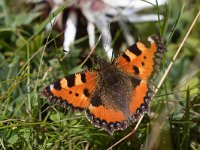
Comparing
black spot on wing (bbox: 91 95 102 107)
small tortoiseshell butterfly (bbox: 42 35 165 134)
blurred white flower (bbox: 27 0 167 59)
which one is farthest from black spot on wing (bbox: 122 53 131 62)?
blurred white flower (bbox: 27 0 167 59)

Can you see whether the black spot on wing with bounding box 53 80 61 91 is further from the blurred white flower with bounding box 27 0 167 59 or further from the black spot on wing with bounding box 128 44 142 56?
the blurred white flower with bounding box 27 0 167 59

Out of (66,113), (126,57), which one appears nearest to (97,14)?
(66,113)

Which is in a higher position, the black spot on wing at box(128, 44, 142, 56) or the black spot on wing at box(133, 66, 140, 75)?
the black spot on wing at box(128, 44, 142, 56)

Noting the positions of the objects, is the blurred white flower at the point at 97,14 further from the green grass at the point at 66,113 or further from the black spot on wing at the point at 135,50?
the black spot on wing at the point at 135,50

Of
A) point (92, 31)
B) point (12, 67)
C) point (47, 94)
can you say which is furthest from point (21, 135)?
point (92, 31)

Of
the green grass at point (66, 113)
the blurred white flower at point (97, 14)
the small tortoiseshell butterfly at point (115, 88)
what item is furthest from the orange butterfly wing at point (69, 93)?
the blurred white flower at point (97, 14)

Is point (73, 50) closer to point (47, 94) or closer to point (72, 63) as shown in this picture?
point (72, 63)

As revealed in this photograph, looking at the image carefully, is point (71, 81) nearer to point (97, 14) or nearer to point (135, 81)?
point (135, 81)
